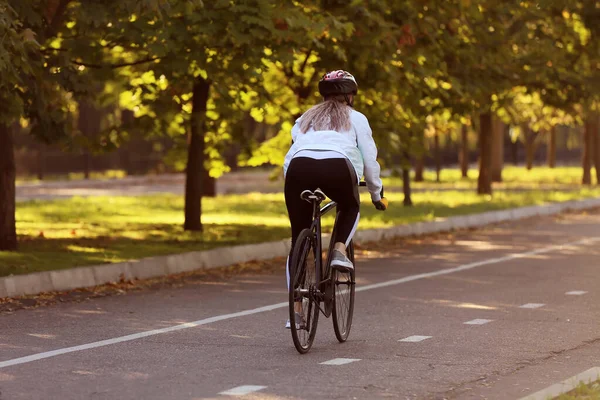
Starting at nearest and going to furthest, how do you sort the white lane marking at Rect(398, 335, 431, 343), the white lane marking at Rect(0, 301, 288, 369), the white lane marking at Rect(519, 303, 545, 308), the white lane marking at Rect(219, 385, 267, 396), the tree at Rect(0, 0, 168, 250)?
the white lane marking at Rect(219, 385, 267, 396) → the white lane marking at Rect(0, 301, 288, 369) → the white lane marking at Rect(398, 335, 431, 343) → the white lane marking at Rect(519, 303, 545, 308) → the tree at Rect(0, 0, 168, 250)

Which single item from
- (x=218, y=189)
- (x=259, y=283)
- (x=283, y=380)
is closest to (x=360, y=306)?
(x=259, y=283)

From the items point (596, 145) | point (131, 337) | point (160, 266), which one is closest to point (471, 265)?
point (160, 266)

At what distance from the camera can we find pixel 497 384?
7973mm

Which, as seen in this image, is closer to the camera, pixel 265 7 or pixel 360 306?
pixel 360 306

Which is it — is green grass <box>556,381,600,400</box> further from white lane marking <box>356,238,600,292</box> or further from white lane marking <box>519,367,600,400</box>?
white lane marking <box>356,238,600,292</box>

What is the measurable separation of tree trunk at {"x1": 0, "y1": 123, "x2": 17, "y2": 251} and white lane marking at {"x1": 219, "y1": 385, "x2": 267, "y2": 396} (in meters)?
8.96

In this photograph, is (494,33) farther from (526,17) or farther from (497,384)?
(497,384)

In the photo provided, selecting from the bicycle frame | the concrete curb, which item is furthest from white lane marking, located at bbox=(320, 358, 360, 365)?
the concrete curb

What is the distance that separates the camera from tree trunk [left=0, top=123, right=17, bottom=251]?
16.1m

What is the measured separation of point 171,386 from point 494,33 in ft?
53.9

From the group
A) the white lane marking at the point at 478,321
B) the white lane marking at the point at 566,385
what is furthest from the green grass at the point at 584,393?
the white lane marking at the point at 478,321

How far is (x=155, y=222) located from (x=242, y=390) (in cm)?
1467

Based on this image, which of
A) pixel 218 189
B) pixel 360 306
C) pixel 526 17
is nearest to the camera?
pixel 360 306

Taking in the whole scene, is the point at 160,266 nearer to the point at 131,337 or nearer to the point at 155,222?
the point at 131,337
